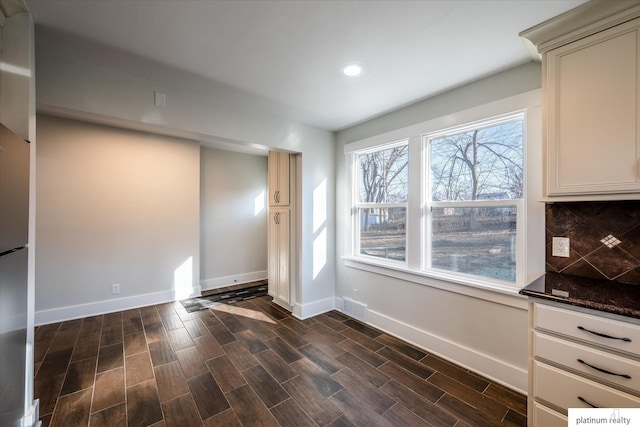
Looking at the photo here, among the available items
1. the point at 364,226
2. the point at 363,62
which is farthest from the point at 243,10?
the point at 364,226

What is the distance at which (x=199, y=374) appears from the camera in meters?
2.14

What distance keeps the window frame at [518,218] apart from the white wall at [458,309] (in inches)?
1.7

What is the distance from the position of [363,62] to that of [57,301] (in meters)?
4.36

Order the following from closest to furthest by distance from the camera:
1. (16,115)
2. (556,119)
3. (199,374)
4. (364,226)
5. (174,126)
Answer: (16,115)
(556,119)
(199,374)
(174,126)
(364,226)

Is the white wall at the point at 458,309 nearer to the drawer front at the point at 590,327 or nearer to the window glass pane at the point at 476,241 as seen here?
the window glass pane at the point at 476,241

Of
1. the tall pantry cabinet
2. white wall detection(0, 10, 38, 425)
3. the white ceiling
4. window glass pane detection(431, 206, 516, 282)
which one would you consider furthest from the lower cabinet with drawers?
white wall detection(0, 10, 38, 425)

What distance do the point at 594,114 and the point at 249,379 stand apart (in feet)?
9.81

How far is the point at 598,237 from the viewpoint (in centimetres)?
167

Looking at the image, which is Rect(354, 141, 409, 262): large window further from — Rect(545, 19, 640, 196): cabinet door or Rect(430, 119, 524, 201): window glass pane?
Rect(545, 19, 640, 196): cabinet door

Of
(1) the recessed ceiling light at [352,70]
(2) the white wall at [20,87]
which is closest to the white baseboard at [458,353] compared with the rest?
(1) the recessed ceiling light at [352,70]

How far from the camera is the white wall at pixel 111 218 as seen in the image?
10.0 ft

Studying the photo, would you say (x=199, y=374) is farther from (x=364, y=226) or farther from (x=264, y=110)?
(x=264, y=110)

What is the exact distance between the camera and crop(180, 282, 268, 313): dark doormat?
144 inches

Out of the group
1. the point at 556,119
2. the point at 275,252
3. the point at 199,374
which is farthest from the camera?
the point at 275,252
